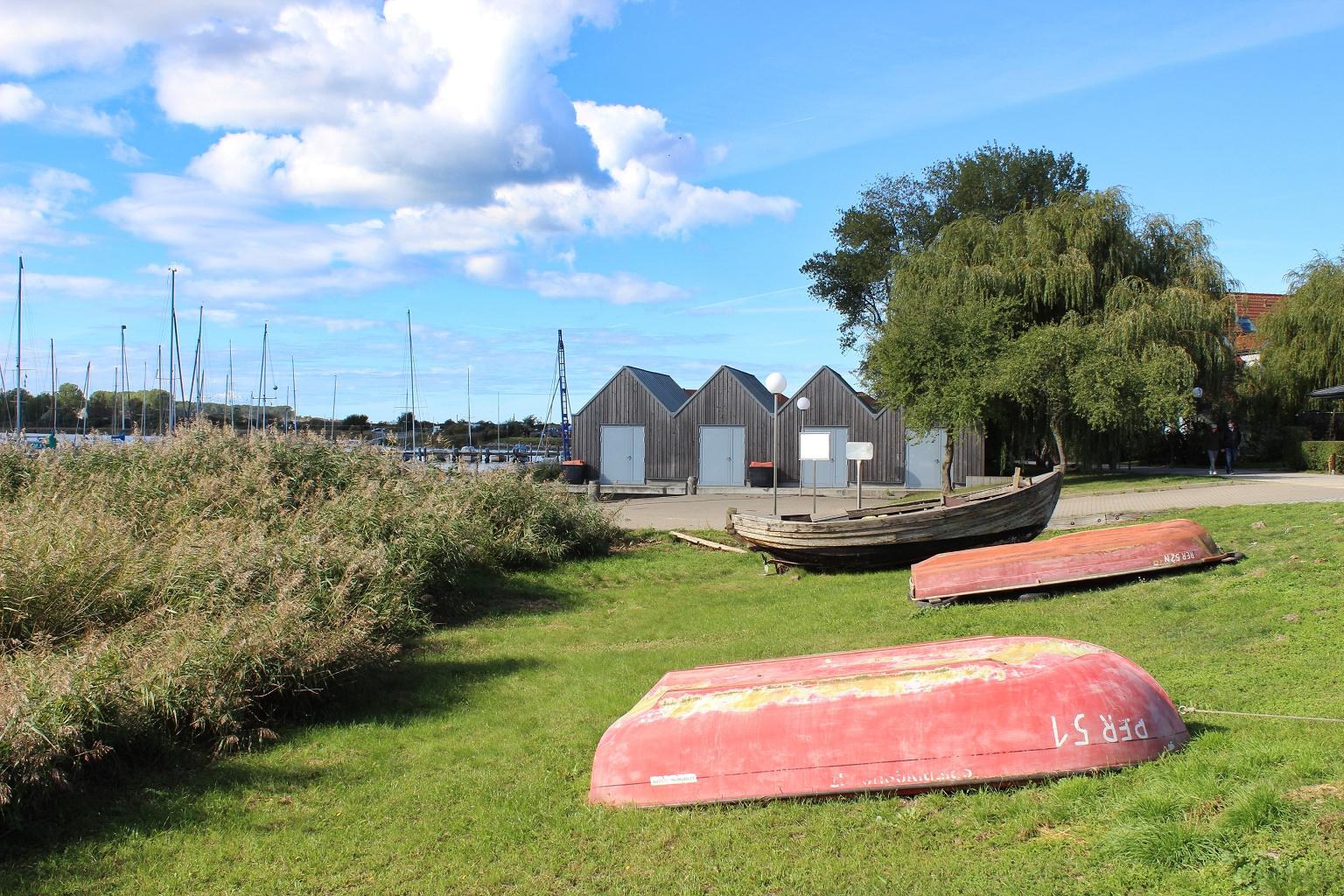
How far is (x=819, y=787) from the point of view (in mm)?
4871

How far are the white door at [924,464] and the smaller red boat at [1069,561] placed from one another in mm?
22459

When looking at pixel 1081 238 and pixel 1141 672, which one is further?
pixel 1081 238

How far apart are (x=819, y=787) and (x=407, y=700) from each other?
4.48 m

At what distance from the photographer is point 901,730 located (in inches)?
190

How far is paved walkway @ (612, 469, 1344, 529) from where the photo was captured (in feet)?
58.1

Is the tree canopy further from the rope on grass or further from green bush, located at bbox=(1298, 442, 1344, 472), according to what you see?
the rope on grass

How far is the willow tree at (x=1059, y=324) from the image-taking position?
23.5 m

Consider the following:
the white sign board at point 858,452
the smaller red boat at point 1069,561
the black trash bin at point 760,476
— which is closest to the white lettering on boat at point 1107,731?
the smaller red boat at point 1069,561

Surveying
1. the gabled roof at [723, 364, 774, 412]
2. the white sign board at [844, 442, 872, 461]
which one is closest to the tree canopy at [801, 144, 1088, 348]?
the gabled roof at [723, 364, 774, 412]

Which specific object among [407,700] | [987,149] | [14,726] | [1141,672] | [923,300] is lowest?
[407,700]

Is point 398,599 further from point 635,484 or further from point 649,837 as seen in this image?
point 635,484

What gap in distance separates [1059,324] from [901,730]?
2565cm

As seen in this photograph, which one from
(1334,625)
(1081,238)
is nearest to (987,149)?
(1081,238)

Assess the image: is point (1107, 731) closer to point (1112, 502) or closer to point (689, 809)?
point (689, 809)
